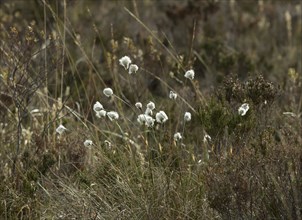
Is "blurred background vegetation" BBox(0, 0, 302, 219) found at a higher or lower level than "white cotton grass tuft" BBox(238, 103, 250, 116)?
lower

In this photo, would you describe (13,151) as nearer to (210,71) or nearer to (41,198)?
(41,198)

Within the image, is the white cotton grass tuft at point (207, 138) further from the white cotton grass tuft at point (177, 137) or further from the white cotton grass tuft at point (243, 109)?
the white cotton grass tuft at point (243, 109)

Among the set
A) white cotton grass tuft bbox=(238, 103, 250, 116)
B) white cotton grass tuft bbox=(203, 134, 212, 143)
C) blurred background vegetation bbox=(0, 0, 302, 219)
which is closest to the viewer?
blurred background vegetation bbox=(0, 0, 302, 219)

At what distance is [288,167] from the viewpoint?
10.4 feet

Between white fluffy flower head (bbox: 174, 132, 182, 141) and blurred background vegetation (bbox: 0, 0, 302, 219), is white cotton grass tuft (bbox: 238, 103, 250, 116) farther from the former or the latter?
white fluffy flower head (bbox: 174, 132, 182, 141)

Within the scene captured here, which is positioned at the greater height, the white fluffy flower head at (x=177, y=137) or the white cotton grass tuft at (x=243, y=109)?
the white cotton grass tuft at (x=243, y=109)

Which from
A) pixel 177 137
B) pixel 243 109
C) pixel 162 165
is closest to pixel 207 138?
pixel 177 137

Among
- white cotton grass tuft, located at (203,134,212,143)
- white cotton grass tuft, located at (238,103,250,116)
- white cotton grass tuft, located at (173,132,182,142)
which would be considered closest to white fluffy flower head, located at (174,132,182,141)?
white cotton grass tuft, located at (173,132,182,142)

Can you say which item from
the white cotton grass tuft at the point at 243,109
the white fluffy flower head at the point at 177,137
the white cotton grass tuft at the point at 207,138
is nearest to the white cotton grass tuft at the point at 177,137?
the white fluffy flower head at the point at 177,137

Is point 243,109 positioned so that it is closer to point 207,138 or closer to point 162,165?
point 207,138

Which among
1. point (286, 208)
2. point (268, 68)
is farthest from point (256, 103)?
point (268, 68)

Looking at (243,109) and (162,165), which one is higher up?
(243,109)

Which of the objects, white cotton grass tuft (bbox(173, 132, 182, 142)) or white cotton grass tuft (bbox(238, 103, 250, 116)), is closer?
white cotton grass tuft (bbox(238, 103, 250, 116))

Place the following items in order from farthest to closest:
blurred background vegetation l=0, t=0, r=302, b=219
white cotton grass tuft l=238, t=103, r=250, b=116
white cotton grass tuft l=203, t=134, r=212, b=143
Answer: white cotton grass tuft l=203, t=134, r=212, b=143 < white cotton grass tuft l=238, t=103, r=250, b=116 < blurred background vegetation l=0, t=0, r=302, b=219
